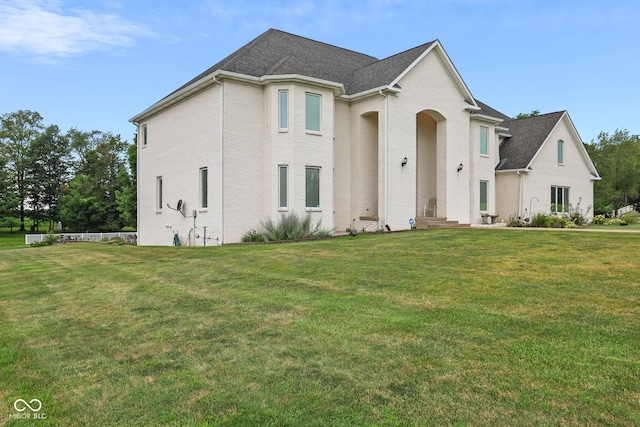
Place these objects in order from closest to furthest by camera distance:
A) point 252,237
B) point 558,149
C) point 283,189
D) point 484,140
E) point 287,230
Result: 1. point 287,230
2. point 252,237
3. point 283,189
4. point 484,140
5. point 558,149

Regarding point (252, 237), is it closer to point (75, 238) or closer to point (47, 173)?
point (75, 238)

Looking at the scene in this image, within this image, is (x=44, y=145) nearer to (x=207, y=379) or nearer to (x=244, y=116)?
(x=244, y=116)

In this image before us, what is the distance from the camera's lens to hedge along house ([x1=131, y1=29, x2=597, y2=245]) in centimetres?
1648

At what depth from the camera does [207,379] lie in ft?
11.9

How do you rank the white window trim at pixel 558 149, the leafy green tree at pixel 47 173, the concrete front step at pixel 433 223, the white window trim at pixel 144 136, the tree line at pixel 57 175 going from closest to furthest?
1. the concrete front step at pixel 433 223
2. the white window trim at pixel 144 136
3. the white window trim at pixel 558 149
4. the tree line at pixel 57 175
5. the leafy green tree at pixel 47 173

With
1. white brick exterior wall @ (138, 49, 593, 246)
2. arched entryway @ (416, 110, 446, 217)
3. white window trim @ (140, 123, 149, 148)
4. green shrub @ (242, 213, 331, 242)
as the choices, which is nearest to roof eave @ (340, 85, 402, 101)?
white brick exterior wall @ (138, 49, 593, 246)

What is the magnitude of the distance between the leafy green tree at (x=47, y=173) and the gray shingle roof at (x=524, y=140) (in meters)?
53.7

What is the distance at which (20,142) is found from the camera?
57.8 metres

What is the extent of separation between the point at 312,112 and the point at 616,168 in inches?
1676

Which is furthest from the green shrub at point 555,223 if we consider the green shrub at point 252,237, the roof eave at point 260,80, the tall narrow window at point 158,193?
the tall narrow window at point 158,193

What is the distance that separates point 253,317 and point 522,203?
2273 cm

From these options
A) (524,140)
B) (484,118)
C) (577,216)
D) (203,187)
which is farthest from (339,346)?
(524,140)

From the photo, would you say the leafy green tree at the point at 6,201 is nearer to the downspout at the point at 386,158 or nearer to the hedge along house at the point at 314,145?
the hedge along house at the point at 314,145

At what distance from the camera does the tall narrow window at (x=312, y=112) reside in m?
16.9
